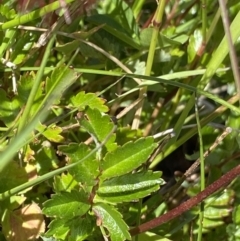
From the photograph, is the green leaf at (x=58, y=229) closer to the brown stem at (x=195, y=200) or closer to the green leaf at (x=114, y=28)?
the brown stem at (x=195, y=200)

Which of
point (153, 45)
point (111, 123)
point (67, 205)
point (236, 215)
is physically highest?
point (153, 45)

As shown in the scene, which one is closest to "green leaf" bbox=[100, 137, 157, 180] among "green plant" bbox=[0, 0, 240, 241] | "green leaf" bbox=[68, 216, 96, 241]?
"green plant" bbox=[0, 0, 240, 241]

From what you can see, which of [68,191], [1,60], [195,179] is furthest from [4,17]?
[195,179]

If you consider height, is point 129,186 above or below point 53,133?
below

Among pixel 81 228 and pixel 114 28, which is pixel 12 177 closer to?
pixel 81 228

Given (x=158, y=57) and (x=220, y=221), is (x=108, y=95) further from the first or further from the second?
(x=220, y=221)

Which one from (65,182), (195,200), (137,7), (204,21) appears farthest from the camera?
(137,7)

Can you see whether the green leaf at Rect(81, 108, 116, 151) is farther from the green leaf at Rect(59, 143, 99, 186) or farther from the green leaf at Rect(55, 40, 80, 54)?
the green leaf at Rect(55, 40, 80, 54)

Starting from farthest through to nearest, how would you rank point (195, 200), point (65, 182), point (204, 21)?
1. point (204, 21)
2. point (65, 182)
3. point (195, 200)

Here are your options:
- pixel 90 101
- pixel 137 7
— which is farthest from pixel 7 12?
pixel 137 7
